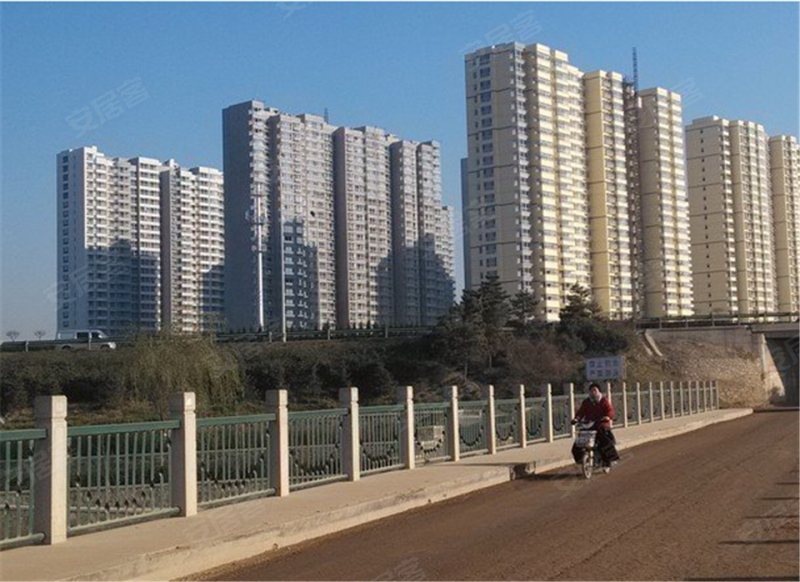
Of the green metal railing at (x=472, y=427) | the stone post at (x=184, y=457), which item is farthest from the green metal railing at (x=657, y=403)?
the stone post at (x=184, y=457)

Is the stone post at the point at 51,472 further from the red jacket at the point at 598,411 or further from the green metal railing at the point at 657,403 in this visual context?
the green metal railing at the point at 657,403

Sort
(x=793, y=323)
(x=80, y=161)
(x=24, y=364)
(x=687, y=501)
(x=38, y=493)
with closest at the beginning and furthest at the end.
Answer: (x=38, y=493) < (x=687, y=501) < (x=24, y=364) < (x=793, y=323) < (x=80, y=161)

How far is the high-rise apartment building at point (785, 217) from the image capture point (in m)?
101

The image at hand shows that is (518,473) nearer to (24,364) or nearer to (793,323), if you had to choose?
(24,364)

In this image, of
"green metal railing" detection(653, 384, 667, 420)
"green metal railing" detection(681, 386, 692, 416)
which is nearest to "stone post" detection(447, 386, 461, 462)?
"green metal railing" detection(653, 384, 667, 420)

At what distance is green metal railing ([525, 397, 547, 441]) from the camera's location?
26125 mm

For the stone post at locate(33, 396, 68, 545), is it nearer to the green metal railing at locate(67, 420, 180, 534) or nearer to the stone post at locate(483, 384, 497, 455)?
the green metal railing at locate(67, 420, 180, 534)

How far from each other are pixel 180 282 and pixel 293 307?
957 centimetres

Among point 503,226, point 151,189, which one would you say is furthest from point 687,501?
point 151,189

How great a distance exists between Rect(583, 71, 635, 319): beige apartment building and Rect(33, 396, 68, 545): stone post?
79226 mm

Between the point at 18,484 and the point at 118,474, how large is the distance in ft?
4.50

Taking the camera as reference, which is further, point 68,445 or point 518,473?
point 518,473

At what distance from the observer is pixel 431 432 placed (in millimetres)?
20000

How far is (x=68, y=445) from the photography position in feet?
34.0
